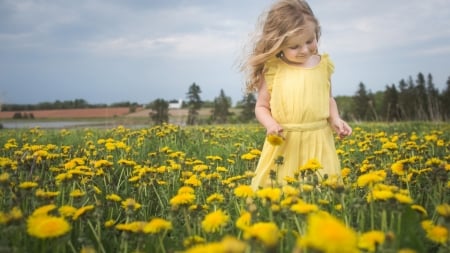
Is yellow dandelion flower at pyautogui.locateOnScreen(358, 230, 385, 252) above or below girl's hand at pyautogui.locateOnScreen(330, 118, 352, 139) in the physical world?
below

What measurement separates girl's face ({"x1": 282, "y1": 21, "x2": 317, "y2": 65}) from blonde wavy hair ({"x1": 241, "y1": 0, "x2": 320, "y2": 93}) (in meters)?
0.04

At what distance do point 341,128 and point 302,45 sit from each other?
2.29ft

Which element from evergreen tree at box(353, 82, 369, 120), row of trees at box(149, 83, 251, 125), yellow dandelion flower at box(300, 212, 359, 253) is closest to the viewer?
yellow dandelion flower at box(300, 212, 359, 253)

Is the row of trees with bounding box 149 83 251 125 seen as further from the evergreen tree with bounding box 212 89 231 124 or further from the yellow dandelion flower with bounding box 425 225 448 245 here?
the yellow dandelion flower with bounding box 425 225 448 245

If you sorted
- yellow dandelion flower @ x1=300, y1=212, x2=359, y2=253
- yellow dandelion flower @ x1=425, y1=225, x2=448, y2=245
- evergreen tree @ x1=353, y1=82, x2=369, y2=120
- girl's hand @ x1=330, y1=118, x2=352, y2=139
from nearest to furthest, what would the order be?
yellow dandelion flower @ x1=300, y1=212, x2=359, y2=253, yellow dandelion flower @ x1=425, y1=225, x2=448, y2=245, girl's hand @ x1=330, y1=118, x2=352, y2=139, evergreen tree @ x1=353, y1=82, x2=369, y2=120

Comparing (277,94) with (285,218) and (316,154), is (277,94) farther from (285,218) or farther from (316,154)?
(285,218)

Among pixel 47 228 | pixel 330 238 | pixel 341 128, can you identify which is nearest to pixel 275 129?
pixel 341 128

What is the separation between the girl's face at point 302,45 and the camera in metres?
3.19

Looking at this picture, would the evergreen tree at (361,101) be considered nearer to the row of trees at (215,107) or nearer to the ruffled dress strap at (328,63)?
the row of trees at (215,107)

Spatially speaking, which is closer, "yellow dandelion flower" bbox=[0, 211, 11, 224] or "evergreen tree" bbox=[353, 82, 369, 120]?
"yellow dandelion flower" bbox=[0, 211, 11, 224]

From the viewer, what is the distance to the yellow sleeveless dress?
3.16 meters

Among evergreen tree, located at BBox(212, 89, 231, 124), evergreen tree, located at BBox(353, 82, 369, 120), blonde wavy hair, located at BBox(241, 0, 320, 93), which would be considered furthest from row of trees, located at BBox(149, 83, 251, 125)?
blonde wavy hair, located at BBox(241, 0, 320, 93)

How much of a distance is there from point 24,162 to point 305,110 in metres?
2.05

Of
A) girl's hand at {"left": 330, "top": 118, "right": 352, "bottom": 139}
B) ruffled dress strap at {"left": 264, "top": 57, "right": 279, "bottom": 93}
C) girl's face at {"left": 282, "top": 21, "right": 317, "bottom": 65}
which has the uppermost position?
girl's face at {"left": 282, "top": 21, "right": 317, "bottom": 65}
